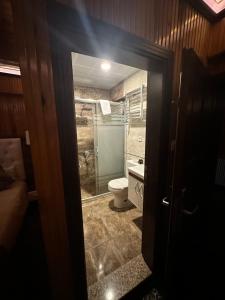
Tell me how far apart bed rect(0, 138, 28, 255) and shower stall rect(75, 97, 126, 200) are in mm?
1264

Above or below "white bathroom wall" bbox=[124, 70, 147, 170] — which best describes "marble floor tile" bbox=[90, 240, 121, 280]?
below

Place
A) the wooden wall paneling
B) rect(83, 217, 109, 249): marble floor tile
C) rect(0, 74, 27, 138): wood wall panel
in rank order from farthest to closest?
1. rect(0, 74, 27, 138): wood wall panel
2. rect(83, 217, 109, 249): marble floor tile
3. the wooden wall paneling

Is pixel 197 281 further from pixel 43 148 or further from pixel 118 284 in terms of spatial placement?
pixel 43 148

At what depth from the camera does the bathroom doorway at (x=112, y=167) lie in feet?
4.88

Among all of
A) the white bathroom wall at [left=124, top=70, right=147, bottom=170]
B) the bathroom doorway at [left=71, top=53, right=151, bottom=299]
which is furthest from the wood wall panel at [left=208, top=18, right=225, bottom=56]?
the white bathroom wall at [left=124, top=70, right=147, bottom=170]

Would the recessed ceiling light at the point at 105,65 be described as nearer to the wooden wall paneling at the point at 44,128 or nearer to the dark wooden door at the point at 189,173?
the dark wooden door at the point at 189,173

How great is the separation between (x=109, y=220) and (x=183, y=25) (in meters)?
2.55

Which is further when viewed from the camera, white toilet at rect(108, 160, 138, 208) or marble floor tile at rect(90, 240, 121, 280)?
white toilet at rect(108, 160, 138, 208)

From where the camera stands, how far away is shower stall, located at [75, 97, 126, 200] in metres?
2.95

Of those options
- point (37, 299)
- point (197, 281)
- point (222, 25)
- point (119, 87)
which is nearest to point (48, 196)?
point (37, 299)

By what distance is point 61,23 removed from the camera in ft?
1.94

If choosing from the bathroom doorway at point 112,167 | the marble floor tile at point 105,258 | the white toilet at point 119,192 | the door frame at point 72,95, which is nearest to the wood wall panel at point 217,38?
the door frame at point 72,95

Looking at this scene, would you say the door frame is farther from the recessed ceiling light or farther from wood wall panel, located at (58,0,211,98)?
the recessed ceiling light

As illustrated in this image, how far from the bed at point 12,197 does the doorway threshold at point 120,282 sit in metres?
0.95
